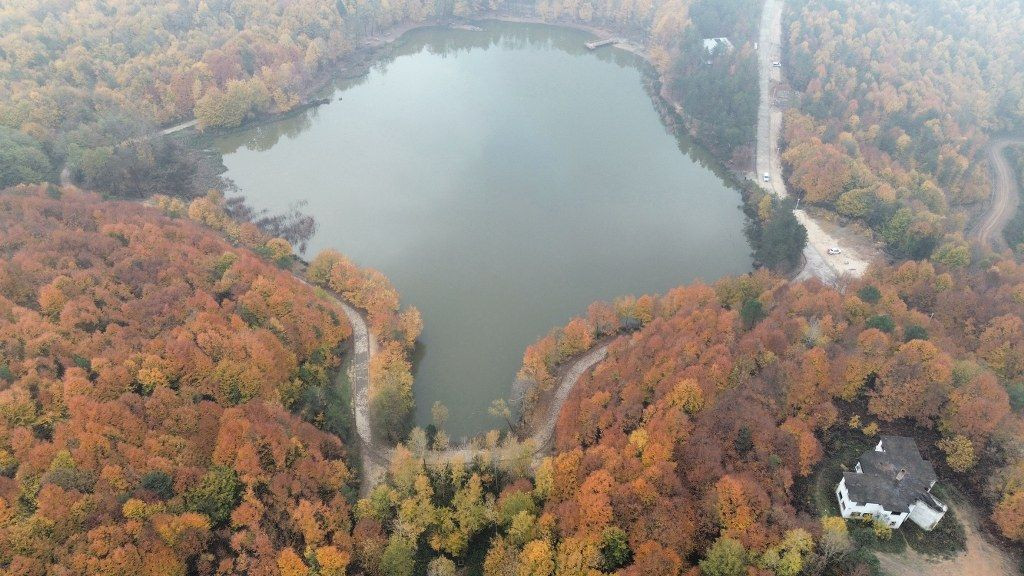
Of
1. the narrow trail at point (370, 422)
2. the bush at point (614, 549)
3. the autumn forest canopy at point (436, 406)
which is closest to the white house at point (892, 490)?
the autumn forest canopy at point (436, 406)

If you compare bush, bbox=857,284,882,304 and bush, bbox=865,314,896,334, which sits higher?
bush, bbox=865,314,896,334

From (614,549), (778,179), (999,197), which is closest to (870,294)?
(614,549)

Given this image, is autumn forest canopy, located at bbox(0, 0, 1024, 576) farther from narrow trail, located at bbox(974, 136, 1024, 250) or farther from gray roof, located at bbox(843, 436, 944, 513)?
narrow trail, located at bbox(974, 136, 1024, 250)

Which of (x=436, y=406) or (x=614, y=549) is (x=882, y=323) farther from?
(x=436, y=406)

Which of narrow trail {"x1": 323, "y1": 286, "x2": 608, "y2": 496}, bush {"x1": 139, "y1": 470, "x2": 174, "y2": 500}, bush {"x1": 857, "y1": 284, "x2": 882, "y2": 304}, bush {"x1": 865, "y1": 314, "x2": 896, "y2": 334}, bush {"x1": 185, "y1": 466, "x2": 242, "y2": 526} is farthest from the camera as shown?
bush {"x1": 857, "y1": 284, "x2": 882, "y2": 304}

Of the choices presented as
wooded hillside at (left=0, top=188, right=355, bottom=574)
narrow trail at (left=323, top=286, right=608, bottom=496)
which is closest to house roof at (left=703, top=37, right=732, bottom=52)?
narrow trail at (left=323, top=286, right=608, bottom=496)

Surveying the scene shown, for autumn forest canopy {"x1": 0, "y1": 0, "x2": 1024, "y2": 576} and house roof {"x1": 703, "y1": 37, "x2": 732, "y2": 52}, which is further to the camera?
house roof {"x1": 703, "y1": 37, "x2": 732, "y2": 52}

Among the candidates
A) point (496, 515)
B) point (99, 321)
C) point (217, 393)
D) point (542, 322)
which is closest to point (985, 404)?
point (496, 515)
